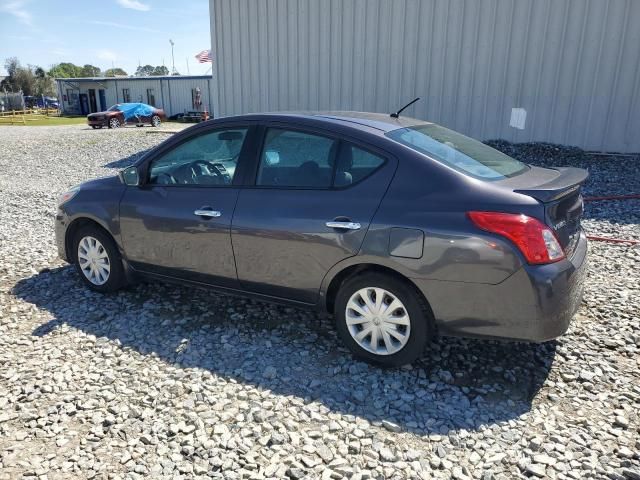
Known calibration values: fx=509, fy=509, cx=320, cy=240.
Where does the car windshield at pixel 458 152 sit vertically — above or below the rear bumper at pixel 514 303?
above

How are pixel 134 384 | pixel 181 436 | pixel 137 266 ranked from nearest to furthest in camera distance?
pixel 181 436 → pixel 134 384 → pixel 137 266

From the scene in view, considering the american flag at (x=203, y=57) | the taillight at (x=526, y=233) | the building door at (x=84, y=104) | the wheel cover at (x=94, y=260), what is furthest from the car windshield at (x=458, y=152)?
the building door at (x=84, y=104)

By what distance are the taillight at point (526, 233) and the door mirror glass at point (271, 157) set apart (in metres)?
1.56

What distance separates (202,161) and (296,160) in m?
0.92

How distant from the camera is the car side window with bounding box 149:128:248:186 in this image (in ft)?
12.7

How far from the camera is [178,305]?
4.46 metres

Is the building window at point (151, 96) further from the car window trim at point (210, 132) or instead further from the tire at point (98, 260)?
the car window trim at point (210, 132)

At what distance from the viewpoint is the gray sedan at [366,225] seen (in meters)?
2.93

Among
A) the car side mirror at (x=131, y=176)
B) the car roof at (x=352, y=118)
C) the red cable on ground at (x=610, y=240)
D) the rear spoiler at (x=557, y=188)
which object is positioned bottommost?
the red cable on ground at (x=610, y=240)

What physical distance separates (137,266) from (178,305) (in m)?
0.49

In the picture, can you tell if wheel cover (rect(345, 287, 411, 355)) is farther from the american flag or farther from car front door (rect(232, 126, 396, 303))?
the american flag

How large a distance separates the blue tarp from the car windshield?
3099 centimetres

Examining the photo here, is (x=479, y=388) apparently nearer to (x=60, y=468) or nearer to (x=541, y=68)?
(x=60, y=468)

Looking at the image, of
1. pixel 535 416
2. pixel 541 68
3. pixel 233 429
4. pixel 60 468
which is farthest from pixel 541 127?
pixel 60 468
